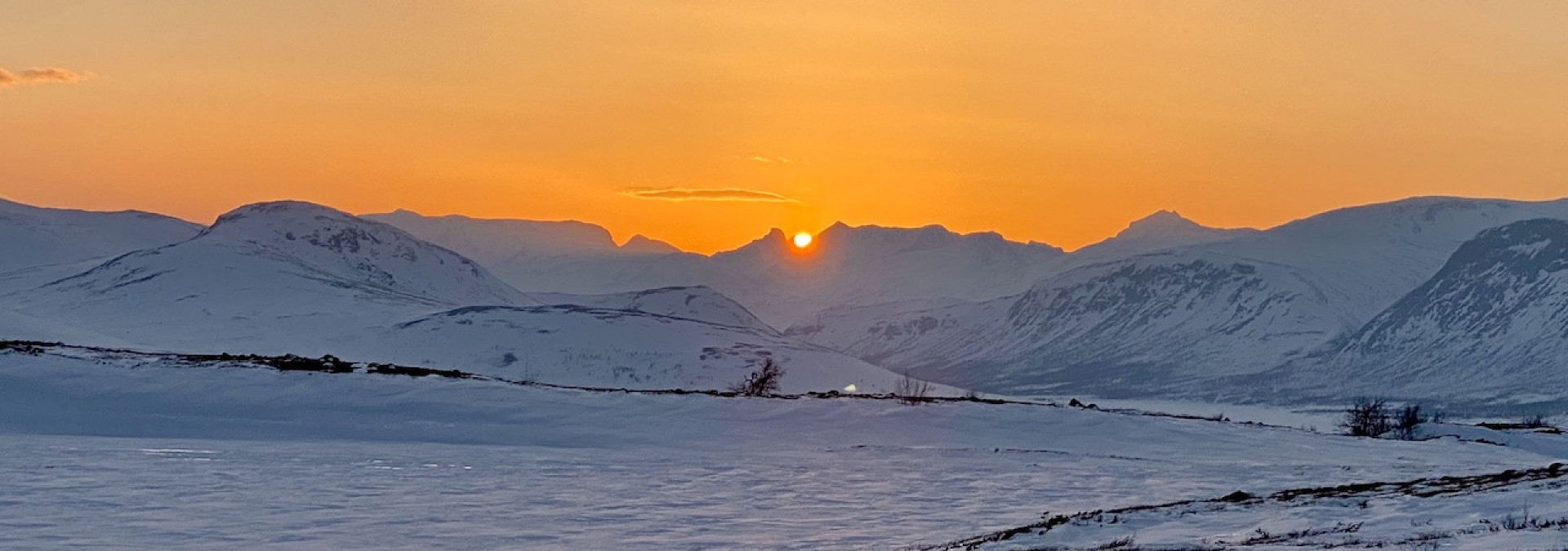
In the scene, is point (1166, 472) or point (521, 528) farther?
point (1166, 472)

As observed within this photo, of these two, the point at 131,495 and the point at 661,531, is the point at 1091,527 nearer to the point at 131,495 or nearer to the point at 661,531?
the point at 661,531

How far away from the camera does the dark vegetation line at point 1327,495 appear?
2253 centimetres

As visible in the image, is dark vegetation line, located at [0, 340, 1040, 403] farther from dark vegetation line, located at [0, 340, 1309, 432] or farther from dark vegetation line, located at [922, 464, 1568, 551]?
dark vegetation line, located at [922, 464, 1568, 551]

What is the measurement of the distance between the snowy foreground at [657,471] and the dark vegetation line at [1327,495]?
134 mm

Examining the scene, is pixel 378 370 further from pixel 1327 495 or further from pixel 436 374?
pixel 1327 495

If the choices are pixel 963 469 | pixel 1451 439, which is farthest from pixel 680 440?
pixel 1451 439

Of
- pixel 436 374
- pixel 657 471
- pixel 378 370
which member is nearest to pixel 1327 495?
pixel 657 471

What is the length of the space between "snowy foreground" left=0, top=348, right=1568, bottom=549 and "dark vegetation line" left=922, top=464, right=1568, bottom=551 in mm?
134

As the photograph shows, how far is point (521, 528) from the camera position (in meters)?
25.0

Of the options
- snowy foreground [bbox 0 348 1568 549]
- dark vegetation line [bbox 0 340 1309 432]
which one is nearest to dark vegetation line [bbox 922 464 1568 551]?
snowy foreground [bbox 0 348 1568 549]

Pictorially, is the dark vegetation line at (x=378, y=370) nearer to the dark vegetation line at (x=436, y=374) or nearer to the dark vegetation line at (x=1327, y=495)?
the dark vegetation line at (x=436, y=374)

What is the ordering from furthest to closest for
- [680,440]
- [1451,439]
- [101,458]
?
[1451,439] → [680,440] → [101,458]

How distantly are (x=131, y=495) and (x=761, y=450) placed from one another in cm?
1650

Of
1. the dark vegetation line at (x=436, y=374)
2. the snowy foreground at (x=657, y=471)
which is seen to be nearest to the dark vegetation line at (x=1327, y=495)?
the snowy foreground at (x=657, y=471)
